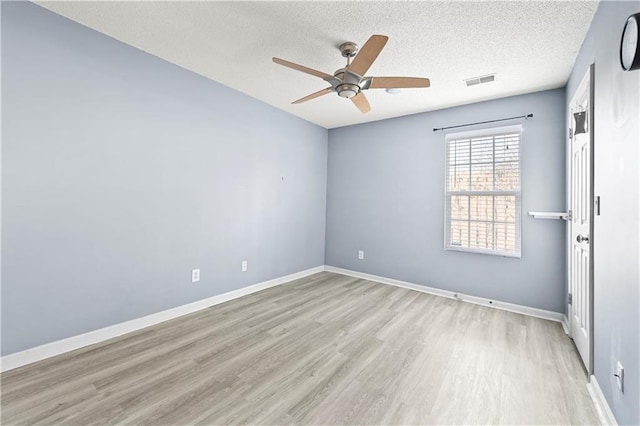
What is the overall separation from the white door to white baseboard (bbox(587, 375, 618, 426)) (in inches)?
5.6

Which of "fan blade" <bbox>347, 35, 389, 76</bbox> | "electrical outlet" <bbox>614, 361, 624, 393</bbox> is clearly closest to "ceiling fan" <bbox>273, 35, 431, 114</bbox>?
"fan blade" <bbox>347, 35, 389, 76</bbox>

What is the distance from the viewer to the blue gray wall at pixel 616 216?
4.19 feet

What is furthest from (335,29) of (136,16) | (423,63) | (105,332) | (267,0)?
(105,332)

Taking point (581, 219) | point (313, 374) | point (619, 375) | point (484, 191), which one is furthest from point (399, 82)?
point (313, 374)

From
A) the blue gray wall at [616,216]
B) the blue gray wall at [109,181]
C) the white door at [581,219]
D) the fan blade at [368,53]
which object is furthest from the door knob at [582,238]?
the blue gray wall at [109,181]

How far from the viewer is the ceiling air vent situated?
2.94 meters

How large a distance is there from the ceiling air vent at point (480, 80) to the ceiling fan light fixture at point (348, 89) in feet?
4.89

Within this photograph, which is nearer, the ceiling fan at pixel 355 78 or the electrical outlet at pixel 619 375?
the electrical outlet at pixel 619 375

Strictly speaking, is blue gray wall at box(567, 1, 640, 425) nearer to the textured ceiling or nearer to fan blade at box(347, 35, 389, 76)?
the textured ceiling

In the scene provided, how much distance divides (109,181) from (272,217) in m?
2.07

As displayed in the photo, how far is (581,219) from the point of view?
2322mm

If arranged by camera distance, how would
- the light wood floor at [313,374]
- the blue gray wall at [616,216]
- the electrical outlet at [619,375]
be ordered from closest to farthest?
the blue gray wall at [616,216] → the electrical outlet at [619,375] → the light wood floor at [313,374]

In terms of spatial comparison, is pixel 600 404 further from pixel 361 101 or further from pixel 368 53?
pixel 361 101

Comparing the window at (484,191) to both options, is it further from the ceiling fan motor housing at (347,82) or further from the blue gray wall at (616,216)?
the ceiling fan motor housing at (347,82)
